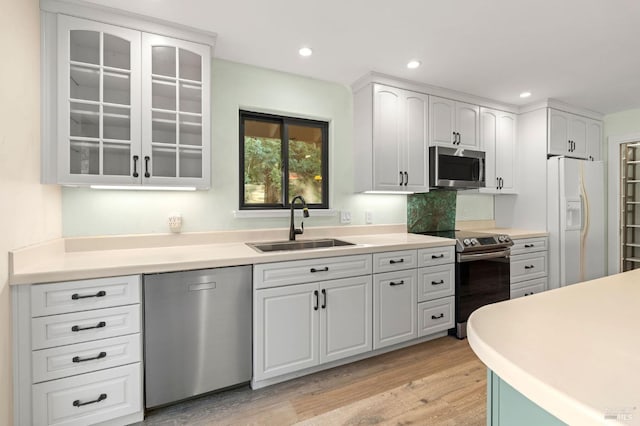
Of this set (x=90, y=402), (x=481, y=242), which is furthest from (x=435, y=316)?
→ (x=90, y=402)

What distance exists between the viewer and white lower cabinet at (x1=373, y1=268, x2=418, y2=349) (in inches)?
93.0

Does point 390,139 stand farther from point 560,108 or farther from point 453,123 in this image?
point 560,108

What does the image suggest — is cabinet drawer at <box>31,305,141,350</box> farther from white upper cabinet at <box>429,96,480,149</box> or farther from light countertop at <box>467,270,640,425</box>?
white upper cabinet at <box>429,96,480,149</box>

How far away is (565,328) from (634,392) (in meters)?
0.30

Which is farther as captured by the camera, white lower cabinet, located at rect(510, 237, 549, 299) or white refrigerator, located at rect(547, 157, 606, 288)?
white refrigerator, located at rect(547, 157, 606, 288)

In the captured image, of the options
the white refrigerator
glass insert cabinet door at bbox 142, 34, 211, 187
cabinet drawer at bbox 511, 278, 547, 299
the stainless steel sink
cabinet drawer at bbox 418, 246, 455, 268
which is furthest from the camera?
the white refrigerator

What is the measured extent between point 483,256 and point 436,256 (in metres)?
0.56

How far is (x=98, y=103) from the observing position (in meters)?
1.86

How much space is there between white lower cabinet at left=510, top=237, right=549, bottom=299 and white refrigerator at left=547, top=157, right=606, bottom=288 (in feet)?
0.39

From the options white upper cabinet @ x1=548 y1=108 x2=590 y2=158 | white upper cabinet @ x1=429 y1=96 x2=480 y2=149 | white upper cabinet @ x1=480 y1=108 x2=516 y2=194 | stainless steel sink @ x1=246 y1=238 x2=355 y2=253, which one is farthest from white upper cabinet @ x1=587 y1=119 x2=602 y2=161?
stainless steel sink @ x1=246 y1=238 x2=355 y2=253

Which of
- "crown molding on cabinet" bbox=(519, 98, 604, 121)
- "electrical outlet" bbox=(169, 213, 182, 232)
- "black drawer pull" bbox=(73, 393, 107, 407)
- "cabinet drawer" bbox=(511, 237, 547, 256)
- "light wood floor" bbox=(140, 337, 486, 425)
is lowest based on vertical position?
"light wood floor" bbox=(140, 337, 486, 425)

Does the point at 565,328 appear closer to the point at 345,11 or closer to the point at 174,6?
the point at 345,11

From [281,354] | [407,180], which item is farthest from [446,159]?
[281,354]

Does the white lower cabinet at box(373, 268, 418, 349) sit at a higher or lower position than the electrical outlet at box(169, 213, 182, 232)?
lower
